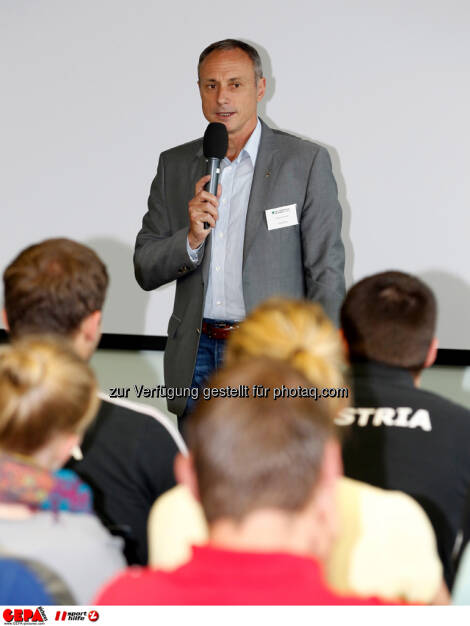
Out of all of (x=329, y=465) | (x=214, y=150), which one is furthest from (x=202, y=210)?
(x=329, y=465)

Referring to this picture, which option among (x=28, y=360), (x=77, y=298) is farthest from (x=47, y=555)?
(x=77, y=298)

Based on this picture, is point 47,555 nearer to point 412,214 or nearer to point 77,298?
point 77,298

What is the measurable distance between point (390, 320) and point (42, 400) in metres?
0.88

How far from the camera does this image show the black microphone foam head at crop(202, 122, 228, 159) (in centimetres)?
270

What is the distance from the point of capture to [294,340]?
4.92ft

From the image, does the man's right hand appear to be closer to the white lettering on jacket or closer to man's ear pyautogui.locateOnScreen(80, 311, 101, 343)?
man's ear pyautogui.locateOnScreen(80, 311, 101, 343)

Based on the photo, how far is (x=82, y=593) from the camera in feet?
4.22

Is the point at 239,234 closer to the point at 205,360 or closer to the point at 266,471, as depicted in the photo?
the point at 205,360

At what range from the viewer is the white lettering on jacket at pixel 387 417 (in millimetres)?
1756

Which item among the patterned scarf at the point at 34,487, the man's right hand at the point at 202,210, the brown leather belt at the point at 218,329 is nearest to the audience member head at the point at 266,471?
the patterned scarf at the point at 34,487

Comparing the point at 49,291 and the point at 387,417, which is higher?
the point at 49,291
